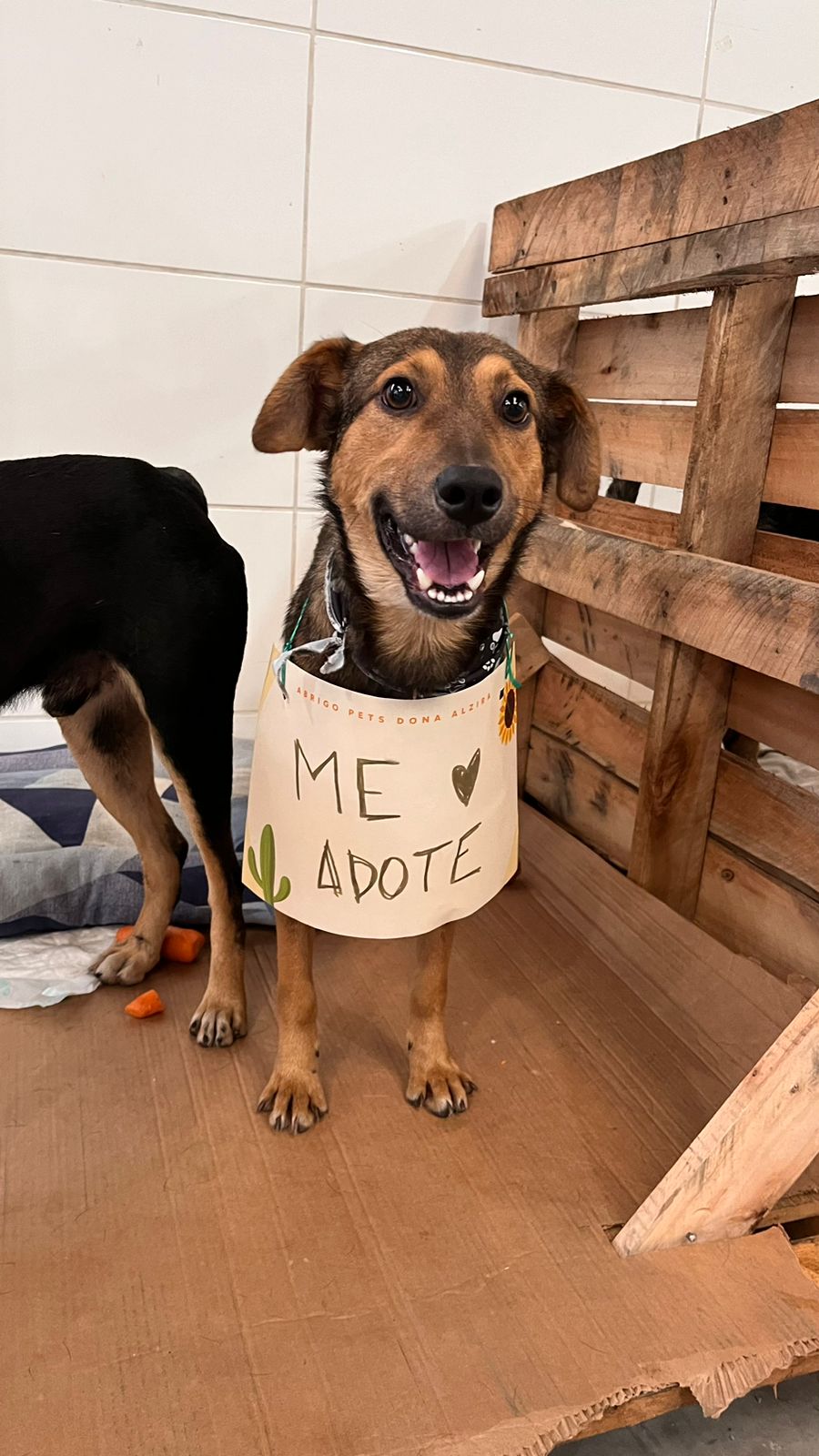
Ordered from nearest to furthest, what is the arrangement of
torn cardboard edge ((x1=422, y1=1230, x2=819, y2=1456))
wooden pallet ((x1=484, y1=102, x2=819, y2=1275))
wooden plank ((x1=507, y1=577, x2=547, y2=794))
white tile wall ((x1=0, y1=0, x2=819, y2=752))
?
torn cardboard edge ((x1=422, y1=1230, x2=819, y2=1456)) < wooden pallet ((x1=484, y1=102, x2=819, y2=1275)) < white tile wall ((x1=0, y1=0, x2=819, y2=752)) < wooden plank ((x1=507, y1=577, x2=547, y2=794))

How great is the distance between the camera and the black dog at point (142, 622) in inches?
66.7

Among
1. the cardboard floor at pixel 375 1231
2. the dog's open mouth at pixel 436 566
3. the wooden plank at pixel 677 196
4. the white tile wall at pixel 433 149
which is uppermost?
the white tile wall at pixel 433 149

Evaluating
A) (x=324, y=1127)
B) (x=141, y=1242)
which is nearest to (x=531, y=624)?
(x=324, y=1127)

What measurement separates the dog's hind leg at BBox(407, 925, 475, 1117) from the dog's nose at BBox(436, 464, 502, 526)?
757 mm

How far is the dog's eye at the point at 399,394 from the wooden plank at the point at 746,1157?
1.09m

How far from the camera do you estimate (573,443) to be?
6.11 ft

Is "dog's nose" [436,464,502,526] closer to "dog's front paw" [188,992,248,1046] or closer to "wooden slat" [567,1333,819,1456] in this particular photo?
"dog's front paw" [188,992,248,1046]

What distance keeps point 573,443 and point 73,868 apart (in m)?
1.48

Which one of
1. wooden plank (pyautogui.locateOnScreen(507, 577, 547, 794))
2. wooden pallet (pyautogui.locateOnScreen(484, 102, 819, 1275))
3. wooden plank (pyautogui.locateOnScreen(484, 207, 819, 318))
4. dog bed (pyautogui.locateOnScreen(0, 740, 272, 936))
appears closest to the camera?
wooden pallet (pyautogui.locateOnScreen(484, 102, 819, 1275))

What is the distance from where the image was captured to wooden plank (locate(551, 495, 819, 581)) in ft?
6.48

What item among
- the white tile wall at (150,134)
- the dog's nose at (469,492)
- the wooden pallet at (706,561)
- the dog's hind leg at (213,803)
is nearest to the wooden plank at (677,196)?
the wooden pallet at (706,561)

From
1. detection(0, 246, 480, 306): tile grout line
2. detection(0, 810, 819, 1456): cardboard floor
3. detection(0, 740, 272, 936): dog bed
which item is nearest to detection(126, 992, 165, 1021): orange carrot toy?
detection(0, 810, 819, 1456): cardboard floor

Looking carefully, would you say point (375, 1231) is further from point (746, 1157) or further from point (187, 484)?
point (187, 484)

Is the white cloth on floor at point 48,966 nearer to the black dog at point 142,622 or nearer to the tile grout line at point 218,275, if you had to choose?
the black dog at point 142,622
